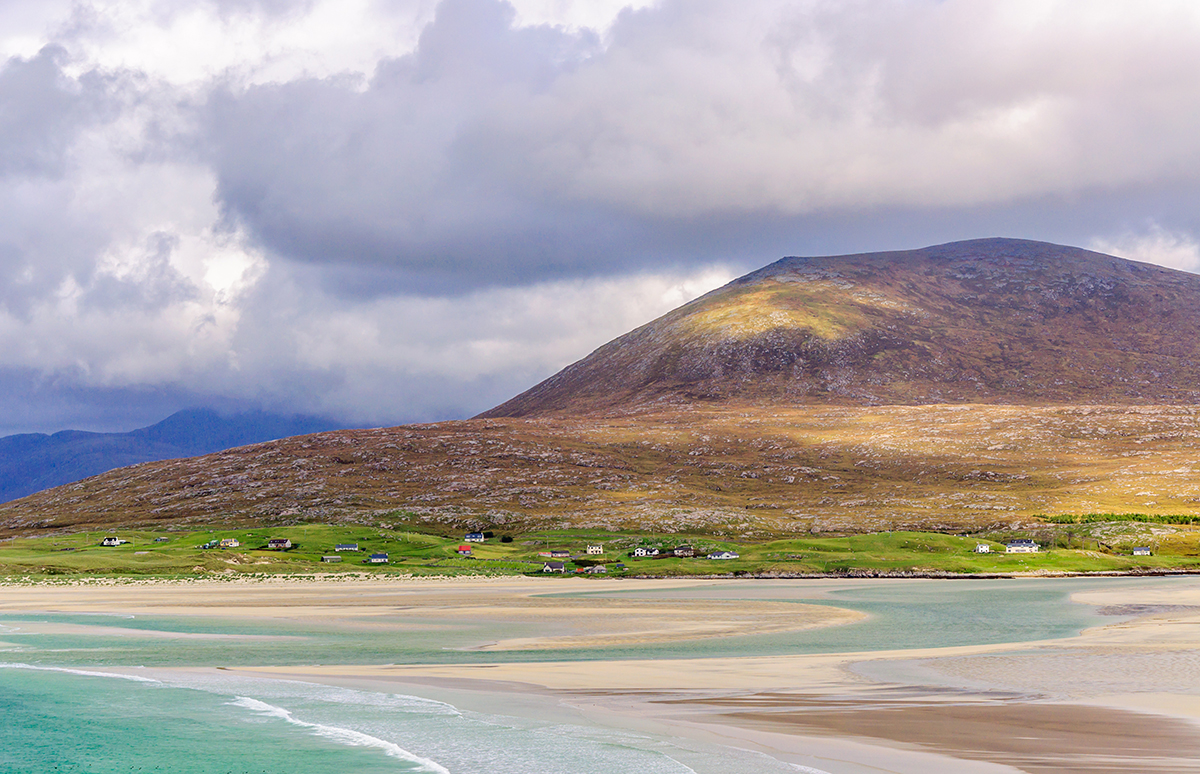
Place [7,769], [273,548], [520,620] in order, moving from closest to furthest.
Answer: [7,769]
[520,620]
[273,548]

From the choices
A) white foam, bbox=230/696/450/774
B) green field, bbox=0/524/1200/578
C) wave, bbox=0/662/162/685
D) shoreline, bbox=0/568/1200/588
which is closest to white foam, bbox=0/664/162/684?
wave, bbox=0/662/162/685

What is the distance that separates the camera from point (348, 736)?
29.9 metres

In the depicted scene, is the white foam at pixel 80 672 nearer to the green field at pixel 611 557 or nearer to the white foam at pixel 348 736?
the white foam at pixel 348 736

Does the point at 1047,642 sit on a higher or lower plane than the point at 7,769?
lower

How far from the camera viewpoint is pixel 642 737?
28719 millimetres

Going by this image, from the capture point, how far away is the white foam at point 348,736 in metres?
26.3

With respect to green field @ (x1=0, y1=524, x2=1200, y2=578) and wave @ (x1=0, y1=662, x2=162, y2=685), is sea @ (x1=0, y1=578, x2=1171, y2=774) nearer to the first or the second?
wave @ (x1=0, y1=662, x2=162, y2=685)

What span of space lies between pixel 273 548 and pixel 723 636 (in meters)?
129

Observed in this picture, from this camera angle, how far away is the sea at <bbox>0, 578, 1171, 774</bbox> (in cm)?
2662

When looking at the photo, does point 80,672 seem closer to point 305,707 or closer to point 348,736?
point 305,707

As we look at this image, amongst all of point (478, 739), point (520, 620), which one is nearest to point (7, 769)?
point (478, 739)

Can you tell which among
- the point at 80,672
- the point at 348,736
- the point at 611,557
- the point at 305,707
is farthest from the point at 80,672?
the point at 611,557

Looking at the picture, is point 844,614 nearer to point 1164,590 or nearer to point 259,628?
point 259,628

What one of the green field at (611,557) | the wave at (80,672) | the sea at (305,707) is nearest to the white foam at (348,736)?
the sea at (305,707)
